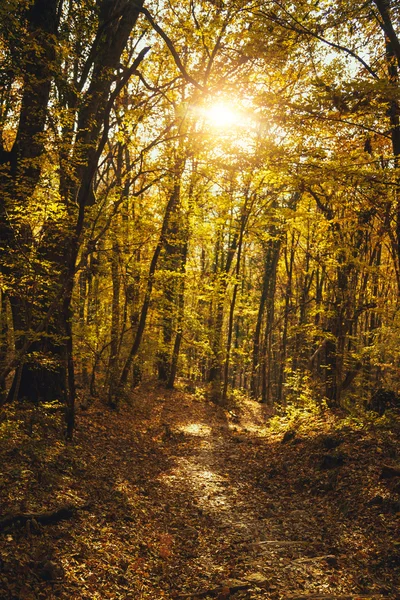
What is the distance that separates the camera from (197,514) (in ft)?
22.7

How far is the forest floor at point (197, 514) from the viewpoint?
4.54 m

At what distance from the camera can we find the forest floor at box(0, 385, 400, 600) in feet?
14.9

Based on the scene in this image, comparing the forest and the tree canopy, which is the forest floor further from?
the tree canopy

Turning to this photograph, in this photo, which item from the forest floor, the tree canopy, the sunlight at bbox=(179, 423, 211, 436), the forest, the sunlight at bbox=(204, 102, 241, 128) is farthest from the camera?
the sunlight at bbox=(179, 423, 211, 436)

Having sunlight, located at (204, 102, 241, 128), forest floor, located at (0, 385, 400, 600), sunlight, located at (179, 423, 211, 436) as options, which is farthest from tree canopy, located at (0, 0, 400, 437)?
sunlight, located at (179, 423, 211, 436)

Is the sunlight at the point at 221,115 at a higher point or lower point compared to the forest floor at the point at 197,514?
higher

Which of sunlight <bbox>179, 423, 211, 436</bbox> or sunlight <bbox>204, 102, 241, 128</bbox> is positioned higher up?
sunlight <bbox>204, 102, 241, 128</bbox>

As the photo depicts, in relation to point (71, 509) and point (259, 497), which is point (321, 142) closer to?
point (259, 497)

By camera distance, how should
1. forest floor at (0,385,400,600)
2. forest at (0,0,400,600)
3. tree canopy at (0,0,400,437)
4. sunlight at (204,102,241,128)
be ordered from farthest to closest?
sunlight at (204,102,241,128)
tree canopy at (0,0,400,437)
forest at (0,0,400,600)
forest floor at (0,385,400,600)

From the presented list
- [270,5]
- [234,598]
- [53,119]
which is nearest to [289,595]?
[234,598]

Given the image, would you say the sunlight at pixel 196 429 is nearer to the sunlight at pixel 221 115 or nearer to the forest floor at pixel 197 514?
the forest floor at pixel 197 514

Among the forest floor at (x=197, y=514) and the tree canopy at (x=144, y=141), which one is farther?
the tree canopy at (x=144, y=141)

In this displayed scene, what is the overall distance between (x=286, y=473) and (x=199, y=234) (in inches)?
499

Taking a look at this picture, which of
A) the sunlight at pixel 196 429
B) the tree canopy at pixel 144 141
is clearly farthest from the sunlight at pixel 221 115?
the sunlight at pixel 196 429
